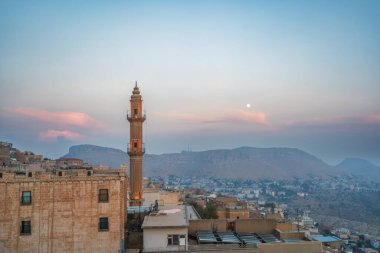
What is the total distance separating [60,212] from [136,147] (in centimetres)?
1958

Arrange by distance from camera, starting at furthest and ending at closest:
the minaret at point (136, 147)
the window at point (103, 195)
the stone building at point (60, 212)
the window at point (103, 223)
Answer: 1. the minaret at point (136, 147)
2. the window at point (103, 195)
3. the window at point (103, 223)
4. the stone building at point (60, 212)

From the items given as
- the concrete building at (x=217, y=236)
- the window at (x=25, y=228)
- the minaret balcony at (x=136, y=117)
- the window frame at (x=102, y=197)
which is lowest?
the concrete building at (x=217, y=236)

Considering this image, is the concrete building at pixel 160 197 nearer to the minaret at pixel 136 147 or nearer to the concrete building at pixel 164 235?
the minaret at pixel 136 147

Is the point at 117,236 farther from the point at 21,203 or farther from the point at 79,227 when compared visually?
the point at 21,203

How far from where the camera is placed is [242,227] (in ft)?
82.7

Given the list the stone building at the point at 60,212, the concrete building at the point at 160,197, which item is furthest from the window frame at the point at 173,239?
the concrete building at the point at 160,197

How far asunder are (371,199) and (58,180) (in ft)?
603

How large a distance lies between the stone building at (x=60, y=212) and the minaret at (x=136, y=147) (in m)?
17.7

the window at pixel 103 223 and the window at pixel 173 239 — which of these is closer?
the window at pixel 173 239

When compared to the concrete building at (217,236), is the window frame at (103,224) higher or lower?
higher

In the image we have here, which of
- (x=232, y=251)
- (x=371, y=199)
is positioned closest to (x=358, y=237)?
(x=232, y=251)

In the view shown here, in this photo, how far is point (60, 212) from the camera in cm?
2177

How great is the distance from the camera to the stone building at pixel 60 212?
69.8 ft

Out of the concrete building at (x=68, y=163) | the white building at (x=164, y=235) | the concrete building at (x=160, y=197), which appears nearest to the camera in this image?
the white building at (x=164, y=235)
